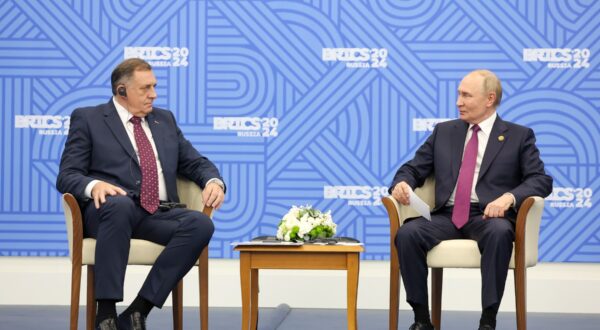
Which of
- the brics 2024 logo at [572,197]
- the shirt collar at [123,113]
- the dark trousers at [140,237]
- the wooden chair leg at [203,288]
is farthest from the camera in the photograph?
the brics 2024 logo at [572,197]

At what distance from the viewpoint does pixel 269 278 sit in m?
5.65

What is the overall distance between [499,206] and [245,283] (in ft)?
3.90

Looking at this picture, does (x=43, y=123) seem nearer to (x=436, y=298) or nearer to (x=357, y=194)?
(x=357, y=194)

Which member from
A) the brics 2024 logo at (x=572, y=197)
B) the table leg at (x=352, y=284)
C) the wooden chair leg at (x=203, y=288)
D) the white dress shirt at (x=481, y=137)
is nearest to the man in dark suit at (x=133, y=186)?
the wooden chair leg at (x=203, y=288)

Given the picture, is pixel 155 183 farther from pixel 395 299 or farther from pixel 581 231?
pixel 581 231

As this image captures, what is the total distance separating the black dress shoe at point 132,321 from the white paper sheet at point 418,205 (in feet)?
4.31

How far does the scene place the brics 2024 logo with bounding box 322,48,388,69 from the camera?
5711 millimetres

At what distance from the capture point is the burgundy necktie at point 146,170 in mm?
4347

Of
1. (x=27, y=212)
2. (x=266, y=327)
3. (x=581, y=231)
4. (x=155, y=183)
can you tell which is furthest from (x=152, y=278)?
(x=581, y=231)

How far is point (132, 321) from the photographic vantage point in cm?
396

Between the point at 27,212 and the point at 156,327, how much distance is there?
4.94ft

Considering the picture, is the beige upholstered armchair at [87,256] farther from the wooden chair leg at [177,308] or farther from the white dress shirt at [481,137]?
the white dress shirt at [481,137]

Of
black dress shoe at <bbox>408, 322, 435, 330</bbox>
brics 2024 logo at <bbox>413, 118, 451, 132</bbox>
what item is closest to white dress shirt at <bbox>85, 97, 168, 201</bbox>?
black dress shoe at <bbox>408, 322, 435, 330</bbox>

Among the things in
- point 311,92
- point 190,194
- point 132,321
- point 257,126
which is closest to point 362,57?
point 311,92
